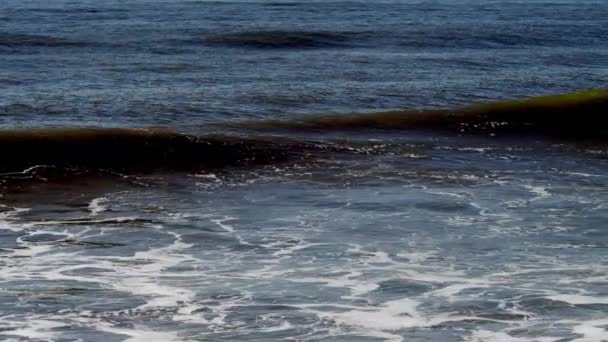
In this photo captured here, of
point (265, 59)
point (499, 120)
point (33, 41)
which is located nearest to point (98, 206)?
point (499, 120)

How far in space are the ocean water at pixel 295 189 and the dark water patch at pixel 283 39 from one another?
15 centimetres

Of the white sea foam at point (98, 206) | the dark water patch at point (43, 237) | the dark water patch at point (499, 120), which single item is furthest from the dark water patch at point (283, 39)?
the dark water patch at point (43, 237)

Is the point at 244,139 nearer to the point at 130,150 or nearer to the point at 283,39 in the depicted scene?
the point at 130,150

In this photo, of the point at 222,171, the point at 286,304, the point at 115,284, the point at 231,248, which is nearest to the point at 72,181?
the point at 222,171

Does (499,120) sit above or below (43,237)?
below

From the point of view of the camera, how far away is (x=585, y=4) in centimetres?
4797

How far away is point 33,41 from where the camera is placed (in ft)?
93.6

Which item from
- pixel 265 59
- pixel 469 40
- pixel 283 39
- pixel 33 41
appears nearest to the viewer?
pixel 265 59

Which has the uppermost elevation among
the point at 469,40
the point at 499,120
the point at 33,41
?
the point at 33,41

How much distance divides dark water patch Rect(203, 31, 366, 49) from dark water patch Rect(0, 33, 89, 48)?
3458 mm

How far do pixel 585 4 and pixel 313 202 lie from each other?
120 feet

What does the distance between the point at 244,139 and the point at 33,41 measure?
472 inches

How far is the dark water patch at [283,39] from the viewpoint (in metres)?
30.4

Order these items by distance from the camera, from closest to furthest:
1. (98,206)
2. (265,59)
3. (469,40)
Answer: (98,206)
(265,59)
(469,40)
